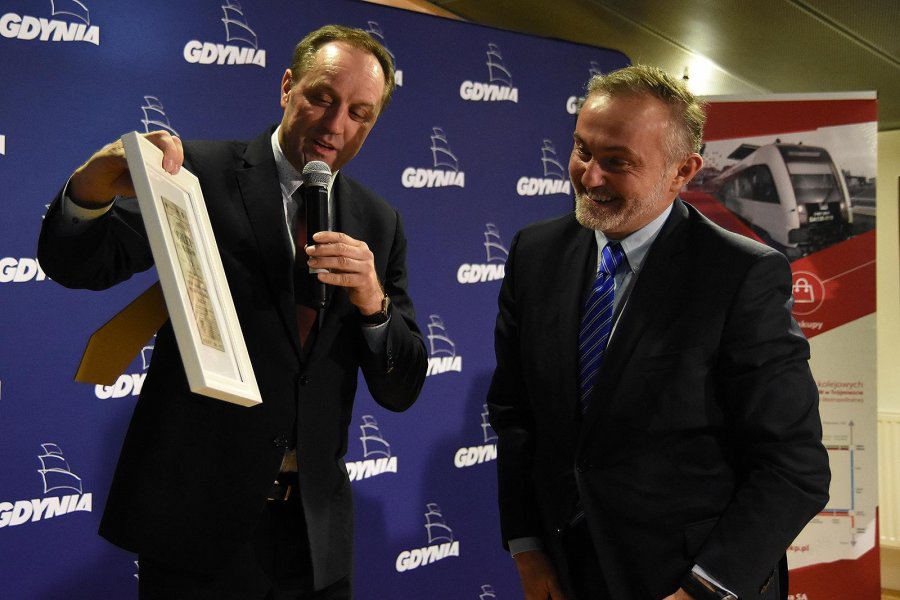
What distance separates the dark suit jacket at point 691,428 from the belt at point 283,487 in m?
0.53

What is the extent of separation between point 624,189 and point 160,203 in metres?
0.95

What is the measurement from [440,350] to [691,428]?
1.83 metres

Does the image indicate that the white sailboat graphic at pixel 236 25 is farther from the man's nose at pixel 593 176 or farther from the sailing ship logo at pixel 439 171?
the man's nose at pixel 593 176

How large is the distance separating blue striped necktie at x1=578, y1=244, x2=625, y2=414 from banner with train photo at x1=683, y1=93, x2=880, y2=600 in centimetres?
230

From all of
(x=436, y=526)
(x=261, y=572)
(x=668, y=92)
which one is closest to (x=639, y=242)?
(x=668, y=92)

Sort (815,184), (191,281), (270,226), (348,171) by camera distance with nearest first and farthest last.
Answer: (191,281), (270,226), (348,171), (815,184)

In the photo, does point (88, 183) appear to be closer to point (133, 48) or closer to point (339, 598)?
point (339, 598)

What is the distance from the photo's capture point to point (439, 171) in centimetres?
340

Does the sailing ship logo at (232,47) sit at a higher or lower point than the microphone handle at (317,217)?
higher

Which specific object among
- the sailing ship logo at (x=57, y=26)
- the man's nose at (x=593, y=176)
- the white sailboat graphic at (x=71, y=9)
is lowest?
the man's nose at (x=593, y=176)

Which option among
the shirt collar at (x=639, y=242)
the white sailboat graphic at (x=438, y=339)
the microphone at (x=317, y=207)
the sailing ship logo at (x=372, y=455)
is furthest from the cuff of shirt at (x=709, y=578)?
the white sailboat graphic at (x=438, y=339)

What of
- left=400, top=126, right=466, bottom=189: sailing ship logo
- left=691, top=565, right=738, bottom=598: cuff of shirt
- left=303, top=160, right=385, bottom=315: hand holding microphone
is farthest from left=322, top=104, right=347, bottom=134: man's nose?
left=400, top=126, right=466, bottom=189: sailing ship logo

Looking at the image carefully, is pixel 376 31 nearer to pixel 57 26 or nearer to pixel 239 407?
pixel 57 26

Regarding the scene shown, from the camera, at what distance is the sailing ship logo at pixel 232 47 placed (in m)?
2.88
